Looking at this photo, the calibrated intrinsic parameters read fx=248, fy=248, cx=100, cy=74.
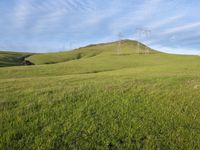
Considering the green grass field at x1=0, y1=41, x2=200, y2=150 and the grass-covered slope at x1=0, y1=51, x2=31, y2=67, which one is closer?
the green grass field at x1=0, y1=41, x2=200, y2=150

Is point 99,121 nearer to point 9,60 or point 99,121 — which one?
point 99,121

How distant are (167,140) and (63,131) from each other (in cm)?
371

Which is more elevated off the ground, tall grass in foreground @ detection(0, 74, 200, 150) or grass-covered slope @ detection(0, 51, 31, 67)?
grass-covered slope @ detection(0, 51, 31, 67)

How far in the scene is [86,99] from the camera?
1248 cm

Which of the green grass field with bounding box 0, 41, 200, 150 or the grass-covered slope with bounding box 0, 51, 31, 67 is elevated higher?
the grass-covered slope with bounding box 0, 51, 31, 67

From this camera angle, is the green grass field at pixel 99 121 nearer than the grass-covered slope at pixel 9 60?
Yes

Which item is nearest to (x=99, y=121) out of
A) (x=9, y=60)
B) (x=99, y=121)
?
(x=99, y=121)

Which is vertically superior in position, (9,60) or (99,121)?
(9,60)

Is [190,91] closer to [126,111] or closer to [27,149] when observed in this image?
[126,111]

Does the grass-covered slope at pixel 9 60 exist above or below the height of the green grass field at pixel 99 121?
above

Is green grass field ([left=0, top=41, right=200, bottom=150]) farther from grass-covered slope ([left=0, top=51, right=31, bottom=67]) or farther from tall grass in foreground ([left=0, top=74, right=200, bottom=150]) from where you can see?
grass-covered slope ([left=0, top=51, right=31, bottom=67])

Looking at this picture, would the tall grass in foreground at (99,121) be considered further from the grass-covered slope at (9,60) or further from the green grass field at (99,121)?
the grass-covered slope at (9,60)

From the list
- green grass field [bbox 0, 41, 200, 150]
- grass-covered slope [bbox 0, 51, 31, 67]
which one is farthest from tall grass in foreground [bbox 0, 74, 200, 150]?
grass-covered slope [bbox 0, 51, 31, 67]

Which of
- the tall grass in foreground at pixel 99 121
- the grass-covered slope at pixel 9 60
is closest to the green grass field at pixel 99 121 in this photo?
the tall grass in foreground at pixel 99 121
